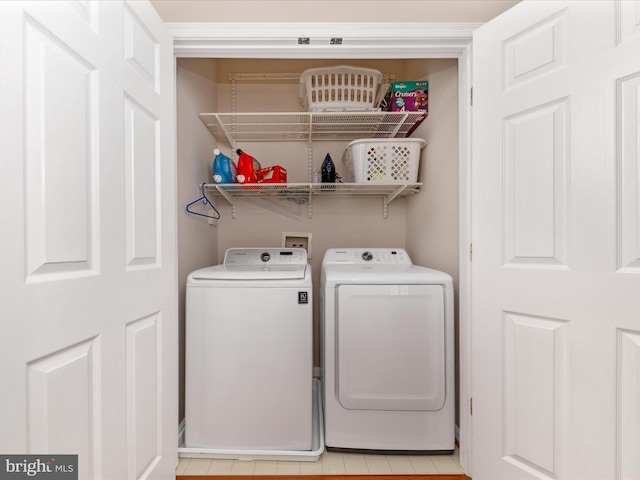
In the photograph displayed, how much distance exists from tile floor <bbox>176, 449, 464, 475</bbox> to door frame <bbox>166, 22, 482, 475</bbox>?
0.46 feet

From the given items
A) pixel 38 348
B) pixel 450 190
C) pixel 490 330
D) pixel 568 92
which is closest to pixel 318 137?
pixel 450 190

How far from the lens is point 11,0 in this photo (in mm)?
657

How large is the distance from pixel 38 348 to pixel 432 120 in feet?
6.65

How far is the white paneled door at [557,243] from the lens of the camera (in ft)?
3.27

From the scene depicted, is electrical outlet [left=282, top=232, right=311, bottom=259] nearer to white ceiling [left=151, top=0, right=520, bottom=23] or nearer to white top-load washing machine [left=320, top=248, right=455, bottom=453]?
white top-load washing machine [left=320, top=248, right=455, bottom=453]

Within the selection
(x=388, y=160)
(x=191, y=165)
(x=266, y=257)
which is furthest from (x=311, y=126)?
(x=266, y=257)

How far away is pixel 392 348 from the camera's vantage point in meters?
1.56

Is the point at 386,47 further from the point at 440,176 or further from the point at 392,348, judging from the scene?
the point at 392,348

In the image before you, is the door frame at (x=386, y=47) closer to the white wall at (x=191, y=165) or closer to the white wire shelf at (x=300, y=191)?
the white wall at (x=191, y=165)

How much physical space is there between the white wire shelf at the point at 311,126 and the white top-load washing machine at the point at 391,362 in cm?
98

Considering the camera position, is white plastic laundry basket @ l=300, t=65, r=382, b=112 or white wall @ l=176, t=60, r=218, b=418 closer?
white wall @ l=176, t=60, r=218, b=418

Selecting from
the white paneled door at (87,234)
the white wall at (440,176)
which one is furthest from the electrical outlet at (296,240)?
the white paneled door at (87,234)

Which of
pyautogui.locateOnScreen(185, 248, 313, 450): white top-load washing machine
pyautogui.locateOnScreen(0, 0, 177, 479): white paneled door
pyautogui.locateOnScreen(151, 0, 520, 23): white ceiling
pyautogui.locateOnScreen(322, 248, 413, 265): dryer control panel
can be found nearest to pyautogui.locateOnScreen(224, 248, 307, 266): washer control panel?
pyautogui.locateOnScreen(322, 248, 413, 265): dryer control panel

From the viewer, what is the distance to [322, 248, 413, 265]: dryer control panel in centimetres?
202
